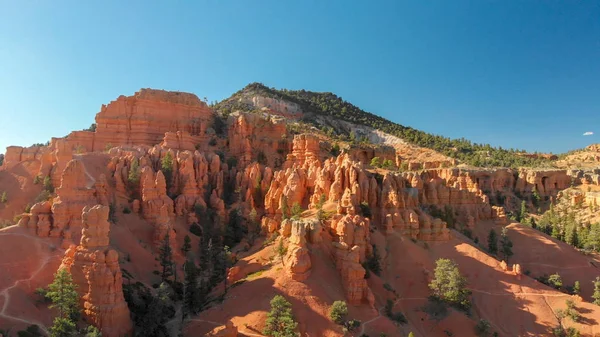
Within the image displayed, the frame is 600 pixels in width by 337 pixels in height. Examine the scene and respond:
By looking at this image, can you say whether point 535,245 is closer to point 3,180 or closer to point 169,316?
point 169,316

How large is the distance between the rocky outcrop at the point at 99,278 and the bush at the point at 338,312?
12.6 metres

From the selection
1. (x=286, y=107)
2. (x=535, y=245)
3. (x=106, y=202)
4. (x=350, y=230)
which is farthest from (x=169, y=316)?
(x=286, y=107)

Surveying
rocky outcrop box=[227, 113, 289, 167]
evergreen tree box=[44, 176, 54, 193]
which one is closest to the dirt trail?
evergreen tree box=[44, 176, 54, 193]

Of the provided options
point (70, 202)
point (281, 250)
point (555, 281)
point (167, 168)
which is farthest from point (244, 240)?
point (555, 281)

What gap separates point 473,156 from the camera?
104438 mm

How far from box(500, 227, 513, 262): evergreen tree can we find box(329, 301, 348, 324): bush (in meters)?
27.9

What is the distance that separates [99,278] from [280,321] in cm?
1100

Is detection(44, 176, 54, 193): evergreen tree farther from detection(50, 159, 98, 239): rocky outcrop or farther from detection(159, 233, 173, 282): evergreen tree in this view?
detection(159, 233, 173, 282): evergreen tree

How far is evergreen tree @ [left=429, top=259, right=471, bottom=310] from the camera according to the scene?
3209 cm

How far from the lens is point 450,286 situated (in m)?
32.1

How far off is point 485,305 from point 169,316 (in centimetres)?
2496

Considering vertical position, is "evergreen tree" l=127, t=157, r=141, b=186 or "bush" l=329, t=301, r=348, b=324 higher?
"evergreen tree" l=127, t=157, r=141, b=186

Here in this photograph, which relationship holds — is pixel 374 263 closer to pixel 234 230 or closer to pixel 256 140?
pixel 234 230

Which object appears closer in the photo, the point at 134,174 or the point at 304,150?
the point at 134,174
